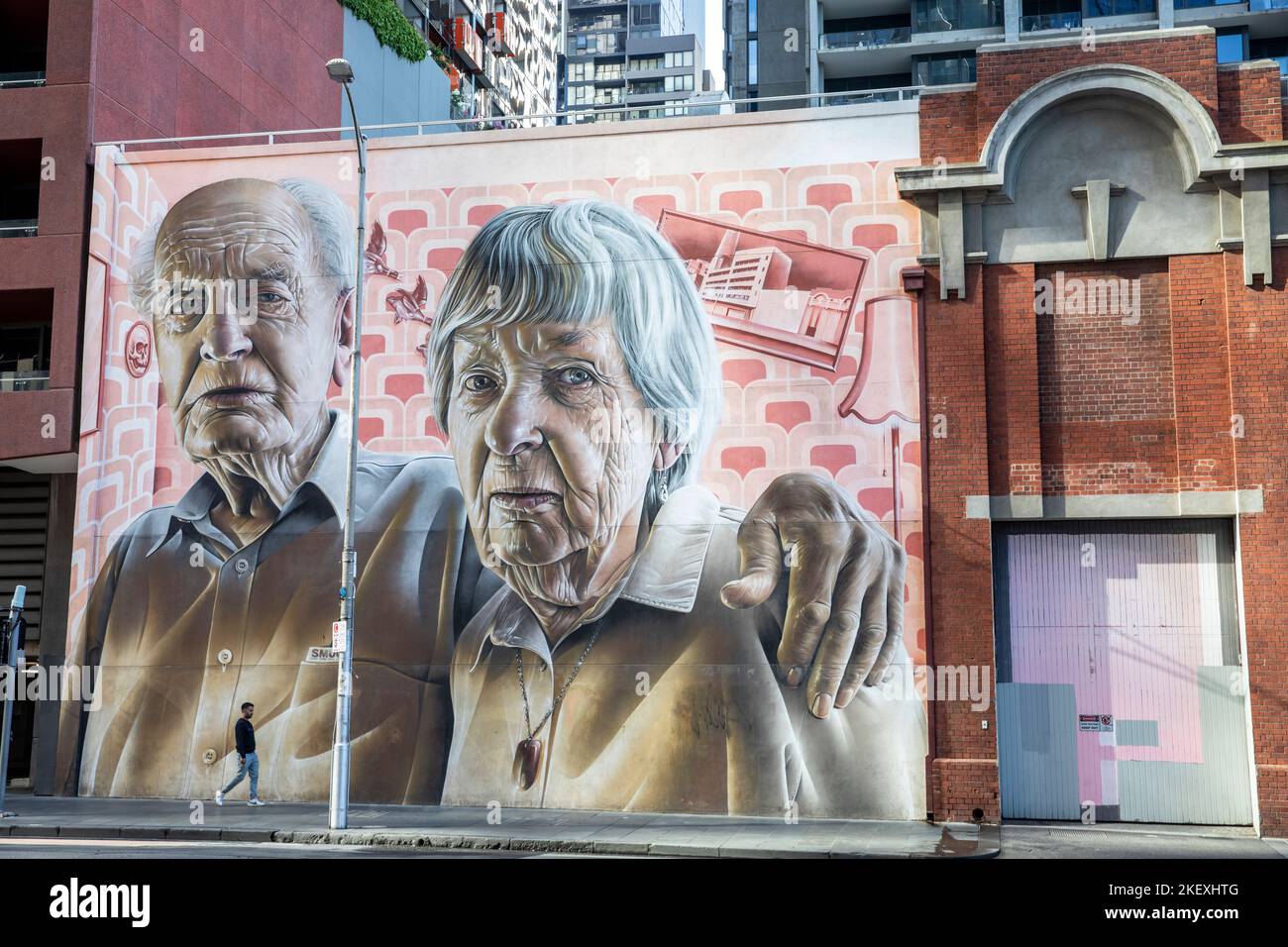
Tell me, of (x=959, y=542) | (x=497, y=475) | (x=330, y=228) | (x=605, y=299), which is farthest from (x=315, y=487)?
(x=959, y=542)

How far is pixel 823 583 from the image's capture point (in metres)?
20.3

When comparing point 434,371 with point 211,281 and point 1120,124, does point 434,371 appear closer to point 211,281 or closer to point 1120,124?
point 211,281

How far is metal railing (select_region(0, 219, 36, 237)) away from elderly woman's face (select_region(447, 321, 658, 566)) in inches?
398

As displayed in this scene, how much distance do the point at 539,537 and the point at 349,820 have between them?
546 cm

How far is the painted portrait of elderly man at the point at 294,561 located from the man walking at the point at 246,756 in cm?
Answer: 80

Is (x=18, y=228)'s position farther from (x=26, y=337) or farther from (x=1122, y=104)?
(x=1122, y=104)

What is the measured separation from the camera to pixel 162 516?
75.5 ft

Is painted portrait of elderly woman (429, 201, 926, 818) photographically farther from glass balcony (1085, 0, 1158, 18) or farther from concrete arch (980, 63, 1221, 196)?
glass balcony (1085, 0, 1158, 18)

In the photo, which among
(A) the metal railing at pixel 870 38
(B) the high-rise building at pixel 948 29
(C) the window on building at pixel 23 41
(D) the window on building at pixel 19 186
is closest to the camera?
(D) the window on building at pixel 19 186

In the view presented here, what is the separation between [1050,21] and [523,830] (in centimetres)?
4576

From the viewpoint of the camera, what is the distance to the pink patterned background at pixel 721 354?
20594 millimetres

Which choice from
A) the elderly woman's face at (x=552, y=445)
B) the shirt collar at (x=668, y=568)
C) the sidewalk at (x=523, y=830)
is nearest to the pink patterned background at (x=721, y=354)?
the shirt collar at (x=668, y=568)

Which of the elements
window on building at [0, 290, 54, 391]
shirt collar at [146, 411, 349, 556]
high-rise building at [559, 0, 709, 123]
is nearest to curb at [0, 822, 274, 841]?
shirt collar at [146, 411, 349, 556]

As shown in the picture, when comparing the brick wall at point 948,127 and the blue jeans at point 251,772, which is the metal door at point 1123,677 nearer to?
the brick wall at point 948,127
